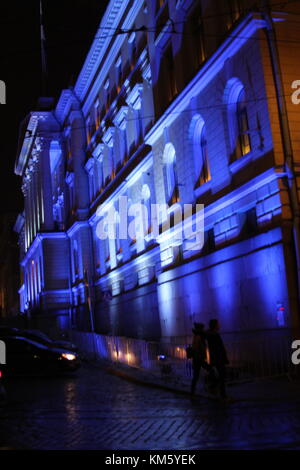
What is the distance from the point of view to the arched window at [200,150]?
24.3 m

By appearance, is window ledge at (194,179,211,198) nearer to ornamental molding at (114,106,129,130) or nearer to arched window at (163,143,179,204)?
arched window at (163,143,179,204)

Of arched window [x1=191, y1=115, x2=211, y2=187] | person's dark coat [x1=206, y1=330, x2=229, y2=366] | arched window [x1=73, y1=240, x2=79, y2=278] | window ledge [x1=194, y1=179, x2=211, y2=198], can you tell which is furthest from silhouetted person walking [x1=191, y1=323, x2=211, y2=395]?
arched window [x1=73, y1=240, x2=79, y2=278]

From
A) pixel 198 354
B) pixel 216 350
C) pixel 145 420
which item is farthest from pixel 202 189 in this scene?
pixel 145 420

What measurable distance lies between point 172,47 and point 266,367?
15221 millimetres

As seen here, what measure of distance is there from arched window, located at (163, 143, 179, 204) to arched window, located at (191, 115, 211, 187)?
2.70 m

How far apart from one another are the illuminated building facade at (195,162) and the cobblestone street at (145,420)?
4.83 metres

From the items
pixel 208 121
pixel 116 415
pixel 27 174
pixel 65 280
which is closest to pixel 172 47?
pixel 208 121

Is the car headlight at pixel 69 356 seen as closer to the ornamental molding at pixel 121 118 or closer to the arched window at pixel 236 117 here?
the arched window at pixel 236 117

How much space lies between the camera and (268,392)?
572 inches

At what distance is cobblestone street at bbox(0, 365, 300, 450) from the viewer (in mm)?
9680

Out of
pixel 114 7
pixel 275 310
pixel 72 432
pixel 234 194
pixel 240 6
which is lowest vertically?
pixel 72 432

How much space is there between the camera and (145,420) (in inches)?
475

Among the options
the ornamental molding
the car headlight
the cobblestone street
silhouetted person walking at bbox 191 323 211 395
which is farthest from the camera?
the ornamental molding

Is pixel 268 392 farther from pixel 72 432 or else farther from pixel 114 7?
pixel 114 7
